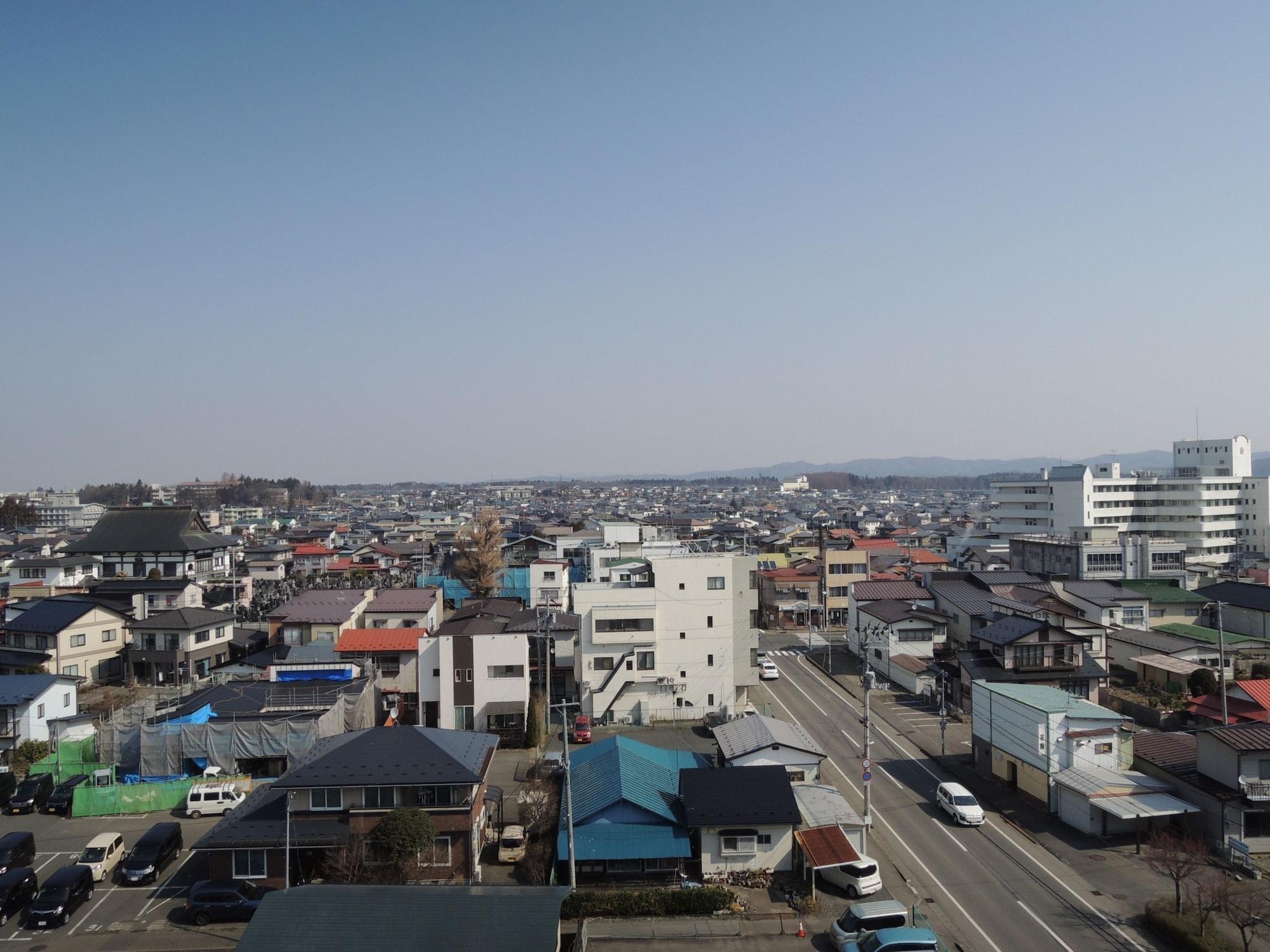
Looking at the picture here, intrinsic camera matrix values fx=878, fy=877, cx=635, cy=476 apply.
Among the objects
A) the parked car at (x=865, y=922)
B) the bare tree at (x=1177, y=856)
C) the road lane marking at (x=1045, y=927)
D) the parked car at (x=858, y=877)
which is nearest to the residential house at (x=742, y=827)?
the parked car at (x=858, y=877)

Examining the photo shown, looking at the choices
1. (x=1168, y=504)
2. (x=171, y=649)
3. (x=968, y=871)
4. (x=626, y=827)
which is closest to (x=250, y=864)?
(x=626, y=827)

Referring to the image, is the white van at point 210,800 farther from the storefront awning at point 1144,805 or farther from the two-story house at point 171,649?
the storefront awning at point 1144,805

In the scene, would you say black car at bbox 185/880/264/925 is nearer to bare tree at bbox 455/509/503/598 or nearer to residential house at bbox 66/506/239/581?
bare tree at bbox 455/509/503/598

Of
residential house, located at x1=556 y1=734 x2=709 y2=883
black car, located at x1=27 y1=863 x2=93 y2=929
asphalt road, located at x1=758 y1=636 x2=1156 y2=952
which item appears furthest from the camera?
residential house, located at x1=556 y1=734 x2=709 y2=883

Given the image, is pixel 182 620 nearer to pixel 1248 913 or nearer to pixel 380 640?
pixel 380 640

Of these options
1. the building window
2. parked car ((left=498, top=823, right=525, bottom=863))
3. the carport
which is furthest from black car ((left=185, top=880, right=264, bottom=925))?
the carport
